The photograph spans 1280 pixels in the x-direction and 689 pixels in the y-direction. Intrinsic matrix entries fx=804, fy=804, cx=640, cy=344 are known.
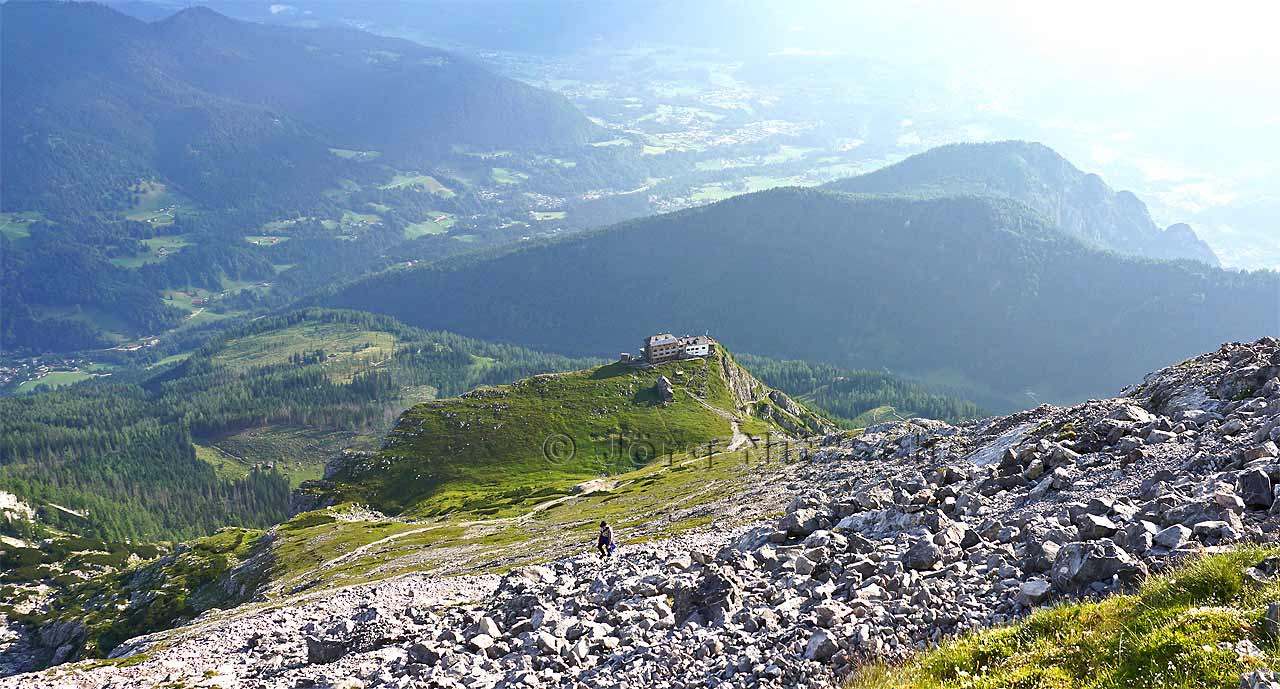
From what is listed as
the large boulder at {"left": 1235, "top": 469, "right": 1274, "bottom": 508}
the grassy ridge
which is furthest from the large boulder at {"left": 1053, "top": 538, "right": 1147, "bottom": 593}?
the large boulder at {"left": 1235, "top": 469, "right": 1274, "bottom": 508}

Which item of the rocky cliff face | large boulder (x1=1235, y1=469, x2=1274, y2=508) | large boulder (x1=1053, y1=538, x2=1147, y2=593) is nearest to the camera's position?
large boulder (x1=1053, y1=538, x2=1147, y2=593)

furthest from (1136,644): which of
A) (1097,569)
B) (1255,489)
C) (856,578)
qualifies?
(1255,489)

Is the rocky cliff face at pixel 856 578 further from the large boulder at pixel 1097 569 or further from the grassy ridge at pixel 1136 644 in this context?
the grassy ridge at pixel 1136 644

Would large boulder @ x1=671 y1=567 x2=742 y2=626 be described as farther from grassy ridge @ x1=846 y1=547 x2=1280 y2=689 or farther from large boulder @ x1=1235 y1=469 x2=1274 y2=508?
large boulder @ x1=1235 y1=469 x2=1274 y2=508

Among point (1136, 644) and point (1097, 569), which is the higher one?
point (1136, 644)

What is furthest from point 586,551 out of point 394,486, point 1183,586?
point 394,486

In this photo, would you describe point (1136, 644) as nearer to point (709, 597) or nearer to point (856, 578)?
point (856, 578)
